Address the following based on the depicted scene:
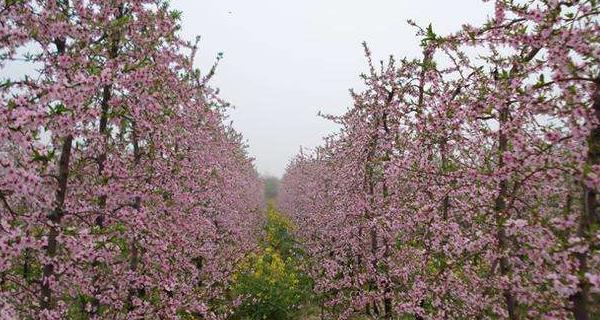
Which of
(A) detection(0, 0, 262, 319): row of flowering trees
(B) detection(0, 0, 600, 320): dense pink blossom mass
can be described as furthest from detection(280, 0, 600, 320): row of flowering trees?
(A) detection(0, 0, 262, 319): row of flowering trees

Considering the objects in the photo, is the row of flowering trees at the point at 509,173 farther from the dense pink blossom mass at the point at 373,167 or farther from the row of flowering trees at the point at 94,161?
the row of flowering trees at the point at 94,161

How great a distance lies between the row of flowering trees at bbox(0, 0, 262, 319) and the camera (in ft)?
17.8

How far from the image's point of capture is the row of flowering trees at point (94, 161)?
5434 millimetres

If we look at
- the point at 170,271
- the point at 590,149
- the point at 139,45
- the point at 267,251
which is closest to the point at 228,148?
the point at 267,251

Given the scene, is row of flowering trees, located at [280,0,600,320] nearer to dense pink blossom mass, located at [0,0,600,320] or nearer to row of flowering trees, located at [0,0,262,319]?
dense pink blossom mass, located at [0,0,600,320]

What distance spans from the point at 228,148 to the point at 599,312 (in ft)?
49.1

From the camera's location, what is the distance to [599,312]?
6.39 metres

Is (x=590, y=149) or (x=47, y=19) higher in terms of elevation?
(x=47, y=19)

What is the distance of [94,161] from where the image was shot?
8.20m

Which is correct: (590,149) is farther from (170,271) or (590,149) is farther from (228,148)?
(228,148)

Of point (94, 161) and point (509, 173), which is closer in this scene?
point (509, 173)

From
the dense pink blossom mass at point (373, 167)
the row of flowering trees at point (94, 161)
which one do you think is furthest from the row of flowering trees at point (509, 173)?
the row of flowering trees at point (94, 161)

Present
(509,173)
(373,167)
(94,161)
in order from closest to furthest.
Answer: (509,173)
(94,161)
(373,167)

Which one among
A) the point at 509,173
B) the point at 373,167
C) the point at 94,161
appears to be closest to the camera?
the point at 509,173
